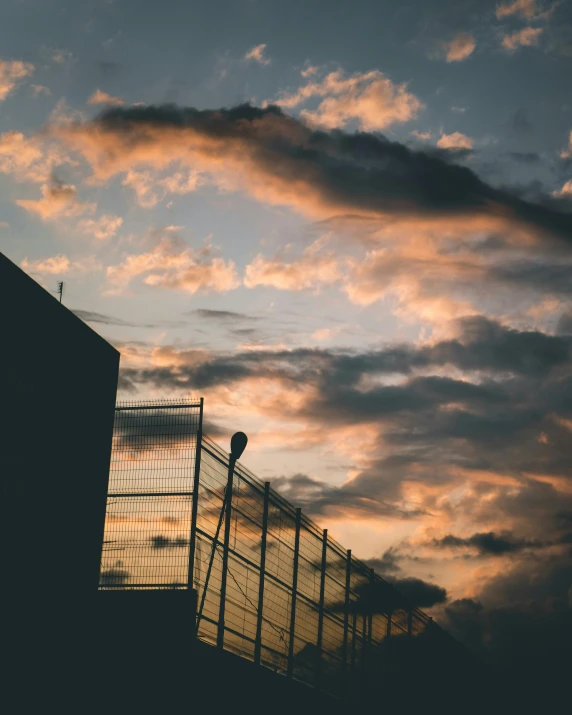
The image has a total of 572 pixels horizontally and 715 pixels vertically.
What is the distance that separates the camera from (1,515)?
1786 cm

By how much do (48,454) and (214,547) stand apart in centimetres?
417

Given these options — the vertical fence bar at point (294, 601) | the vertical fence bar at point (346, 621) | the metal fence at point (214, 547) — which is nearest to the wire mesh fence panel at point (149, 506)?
the metal fence at point (214, 547)

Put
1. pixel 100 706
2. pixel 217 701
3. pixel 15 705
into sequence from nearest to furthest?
pixel 15 705 → pixel 100 706 → pixel 217 701

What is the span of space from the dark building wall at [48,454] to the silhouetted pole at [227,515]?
299cm

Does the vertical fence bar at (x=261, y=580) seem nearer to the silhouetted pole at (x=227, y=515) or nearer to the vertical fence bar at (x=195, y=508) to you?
the silhouetted pole at (x=227, y=515)

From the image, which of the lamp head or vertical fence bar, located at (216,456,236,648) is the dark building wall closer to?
vertical fence bar, located at (216,456,236,648)

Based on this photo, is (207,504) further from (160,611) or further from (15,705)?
(15,705)

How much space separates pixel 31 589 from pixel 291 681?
9.93 meters

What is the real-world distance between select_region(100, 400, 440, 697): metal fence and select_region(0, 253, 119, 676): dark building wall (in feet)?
2.54

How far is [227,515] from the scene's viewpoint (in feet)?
66.9

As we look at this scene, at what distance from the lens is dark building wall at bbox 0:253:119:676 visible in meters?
18.3

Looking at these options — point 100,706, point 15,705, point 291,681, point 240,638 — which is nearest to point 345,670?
point 291,681

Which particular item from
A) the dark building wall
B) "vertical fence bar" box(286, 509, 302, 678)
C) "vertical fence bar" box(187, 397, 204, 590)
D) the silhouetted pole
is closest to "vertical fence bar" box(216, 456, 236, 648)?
the silhouetted pole

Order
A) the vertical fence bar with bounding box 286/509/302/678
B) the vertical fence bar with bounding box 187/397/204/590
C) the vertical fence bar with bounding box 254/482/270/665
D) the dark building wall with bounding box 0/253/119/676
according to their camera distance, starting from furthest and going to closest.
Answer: the vertical fence bar with bounding box 286/509/302/678, the vertical fence bar with bounding box 254/482/270/665, the dark building wall with bounding box 0/253/119/676, the vertical fence bar with bounding box 187/397/204/590
